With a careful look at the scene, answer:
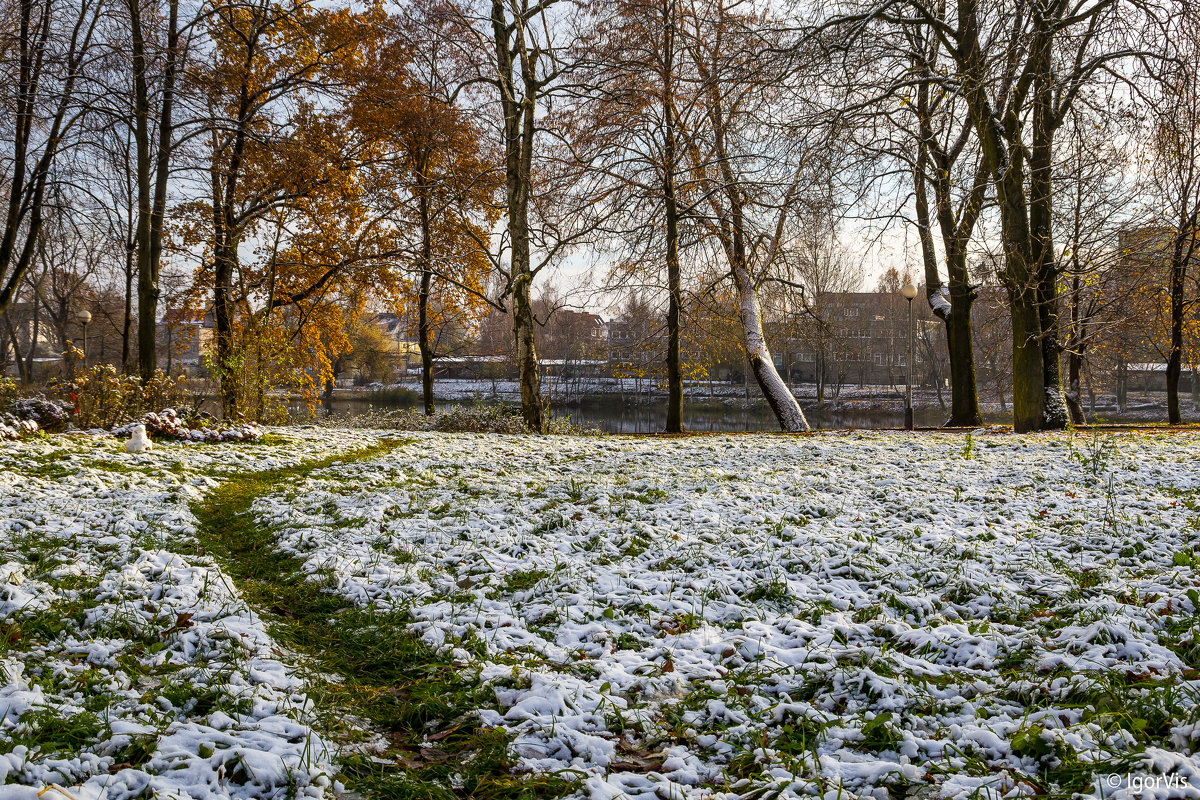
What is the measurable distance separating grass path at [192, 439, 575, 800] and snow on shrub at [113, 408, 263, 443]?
21.3 feet

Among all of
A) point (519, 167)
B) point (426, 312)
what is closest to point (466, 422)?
point (426, 312)

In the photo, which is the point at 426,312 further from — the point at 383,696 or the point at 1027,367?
the point at 383,696

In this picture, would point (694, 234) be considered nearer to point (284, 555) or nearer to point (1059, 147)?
point (1059, 147)

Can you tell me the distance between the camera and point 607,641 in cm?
310

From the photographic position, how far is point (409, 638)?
10.4 ft

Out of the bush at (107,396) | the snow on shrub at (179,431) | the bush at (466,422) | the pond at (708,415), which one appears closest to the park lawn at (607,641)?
the snow on shrub at (179,431)

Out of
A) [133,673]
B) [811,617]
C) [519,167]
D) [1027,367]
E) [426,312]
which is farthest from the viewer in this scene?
[426,312]

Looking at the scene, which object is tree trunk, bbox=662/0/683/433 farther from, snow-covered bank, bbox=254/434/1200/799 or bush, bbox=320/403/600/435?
snow-covered bank, bbox=254/434/1200/799

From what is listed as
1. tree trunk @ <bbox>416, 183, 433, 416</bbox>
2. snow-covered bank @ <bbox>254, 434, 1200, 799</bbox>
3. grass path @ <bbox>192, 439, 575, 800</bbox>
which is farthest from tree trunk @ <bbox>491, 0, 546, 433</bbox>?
grass path @ <bbox>192, 439, 575, 800</bbox>

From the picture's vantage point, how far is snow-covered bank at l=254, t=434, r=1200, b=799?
2117 mm

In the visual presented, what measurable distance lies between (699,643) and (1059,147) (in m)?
12.7

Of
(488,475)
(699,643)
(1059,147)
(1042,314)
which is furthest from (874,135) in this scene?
(699,643)

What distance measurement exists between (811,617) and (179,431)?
398 inches

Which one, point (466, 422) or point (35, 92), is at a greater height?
point (35, 92)
